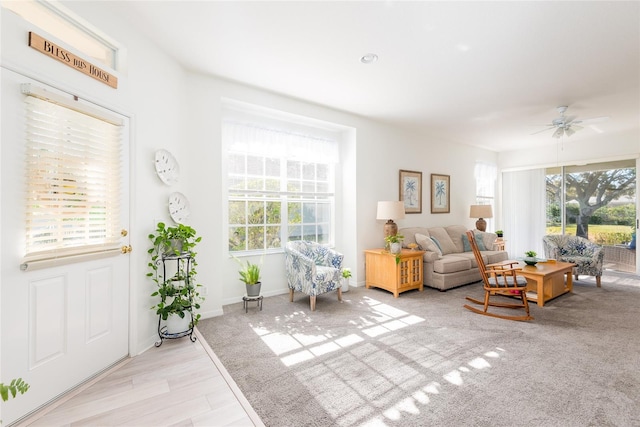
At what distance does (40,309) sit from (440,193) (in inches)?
248

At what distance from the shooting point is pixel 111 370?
2262mm

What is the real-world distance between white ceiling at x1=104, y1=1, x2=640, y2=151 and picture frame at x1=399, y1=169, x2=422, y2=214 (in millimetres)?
1494

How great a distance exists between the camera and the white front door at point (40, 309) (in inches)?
64.8

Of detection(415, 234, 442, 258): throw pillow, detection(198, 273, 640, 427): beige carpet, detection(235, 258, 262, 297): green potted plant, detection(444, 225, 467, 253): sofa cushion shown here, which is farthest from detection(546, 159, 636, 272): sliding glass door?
detection(235, 258, 262, 297): green potted plant

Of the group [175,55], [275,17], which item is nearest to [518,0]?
[275,17]

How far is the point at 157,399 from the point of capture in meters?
1.93

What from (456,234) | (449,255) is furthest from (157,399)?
(456,234)

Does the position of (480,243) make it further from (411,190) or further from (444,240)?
(411,190)

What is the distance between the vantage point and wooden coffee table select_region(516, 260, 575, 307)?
3689 millimetres

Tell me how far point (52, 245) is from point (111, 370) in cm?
109

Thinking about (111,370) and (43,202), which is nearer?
(43,202)

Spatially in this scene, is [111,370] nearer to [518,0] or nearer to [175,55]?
[175,55]

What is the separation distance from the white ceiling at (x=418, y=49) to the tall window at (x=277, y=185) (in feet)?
2.22

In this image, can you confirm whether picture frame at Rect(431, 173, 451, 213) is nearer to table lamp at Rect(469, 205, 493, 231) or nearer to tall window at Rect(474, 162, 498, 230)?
table lamp at Rect(469, 205, 493, 231)
